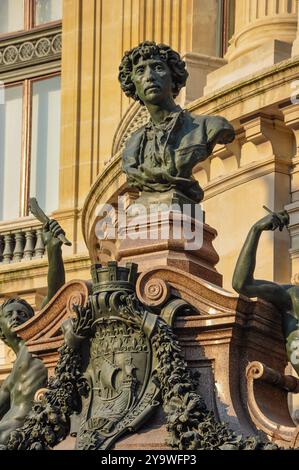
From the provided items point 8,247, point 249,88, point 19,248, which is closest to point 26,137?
point 8,247

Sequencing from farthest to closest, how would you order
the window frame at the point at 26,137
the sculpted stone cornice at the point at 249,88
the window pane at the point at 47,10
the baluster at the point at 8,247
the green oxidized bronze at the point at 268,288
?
the window pane at the point at 47,10
the window frame at the point at 26,137
the baluster at the point at 8,247
the sculpted stone cornice at the point at 249,88
the green oxidized bronze at the point at 268,288

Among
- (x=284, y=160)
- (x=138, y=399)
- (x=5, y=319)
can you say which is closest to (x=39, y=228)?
(x=284, y=160)

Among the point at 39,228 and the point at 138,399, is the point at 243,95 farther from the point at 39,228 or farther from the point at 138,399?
the point at 39,228

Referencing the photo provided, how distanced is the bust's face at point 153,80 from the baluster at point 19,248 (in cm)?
1435

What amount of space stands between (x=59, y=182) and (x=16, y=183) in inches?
82.3

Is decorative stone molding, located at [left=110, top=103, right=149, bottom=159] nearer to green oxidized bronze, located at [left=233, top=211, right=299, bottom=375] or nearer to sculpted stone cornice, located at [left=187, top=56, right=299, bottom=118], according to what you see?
sculpted stone cornice, located at [left=187, top=56, right=299, bottom=118]

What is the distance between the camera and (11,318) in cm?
2245

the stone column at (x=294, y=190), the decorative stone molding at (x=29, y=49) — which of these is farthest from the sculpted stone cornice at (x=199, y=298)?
the decorative stone molding at (x=29, y=49)

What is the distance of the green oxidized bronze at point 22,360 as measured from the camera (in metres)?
21.9

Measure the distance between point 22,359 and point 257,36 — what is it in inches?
280

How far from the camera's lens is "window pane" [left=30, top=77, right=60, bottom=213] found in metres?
37.5

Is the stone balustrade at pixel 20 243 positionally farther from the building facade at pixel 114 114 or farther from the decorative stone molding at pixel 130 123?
the decorative stone molding at pixel 130 123

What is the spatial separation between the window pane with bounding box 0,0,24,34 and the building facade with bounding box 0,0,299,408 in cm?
3

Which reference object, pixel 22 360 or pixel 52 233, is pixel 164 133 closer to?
pixel 52 233
